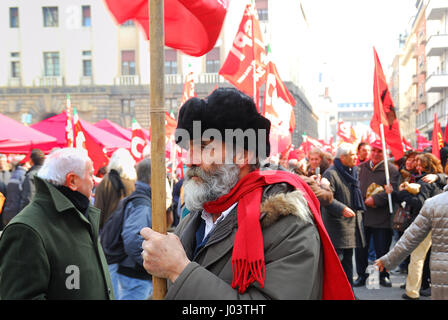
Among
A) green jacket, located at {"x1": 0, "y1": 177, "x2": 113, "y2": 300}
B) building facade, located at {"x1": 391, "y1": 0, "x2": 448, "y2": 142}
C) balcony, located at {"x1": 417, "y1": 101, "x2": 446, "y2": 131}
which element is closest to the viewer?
green jacket, located at {"x1": 0, "y1": 177, "x2": 113, "y2": 300}

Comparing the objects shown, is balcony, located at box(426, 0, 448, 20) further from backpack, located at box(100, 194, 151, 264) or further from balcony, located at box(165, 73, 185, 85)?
backpack, located at box(100, 194, 151, 264)

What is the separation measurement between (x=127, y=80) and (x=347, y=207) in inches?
1297

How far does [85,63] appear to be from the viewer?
37.7 m

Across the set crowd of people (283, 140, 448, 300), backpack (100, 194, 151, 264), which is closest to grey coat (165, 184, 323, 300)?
backpack (100, 194, 151, 264)

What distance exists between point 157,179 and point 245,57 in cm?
599

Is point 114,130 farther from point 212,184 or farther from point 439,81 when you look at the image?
point 439,81

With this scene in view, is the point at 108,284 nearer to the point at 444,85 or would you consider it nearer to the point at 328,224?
the point at 328,224

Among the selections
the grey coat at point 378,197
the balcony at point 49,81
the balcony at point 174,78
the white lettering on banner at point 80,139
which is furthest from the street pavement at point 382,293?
the balcony at point 49,81

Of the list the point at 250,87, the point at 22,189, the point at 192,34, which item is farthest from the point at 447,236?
the point at 22,189

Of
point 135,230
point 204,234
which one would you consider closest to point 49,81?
point 135,230

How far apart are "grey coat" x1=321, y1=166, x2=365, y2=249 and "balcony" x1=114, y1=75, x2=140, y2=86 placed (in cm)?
3213

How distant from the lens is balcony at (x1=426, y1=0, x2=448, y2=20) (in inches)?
1334

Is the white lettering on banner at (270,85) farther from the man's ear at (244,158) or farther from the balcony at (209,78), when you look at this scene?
the balcony at (209,78)

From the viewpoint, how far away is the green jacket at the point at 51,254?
8.02ft
